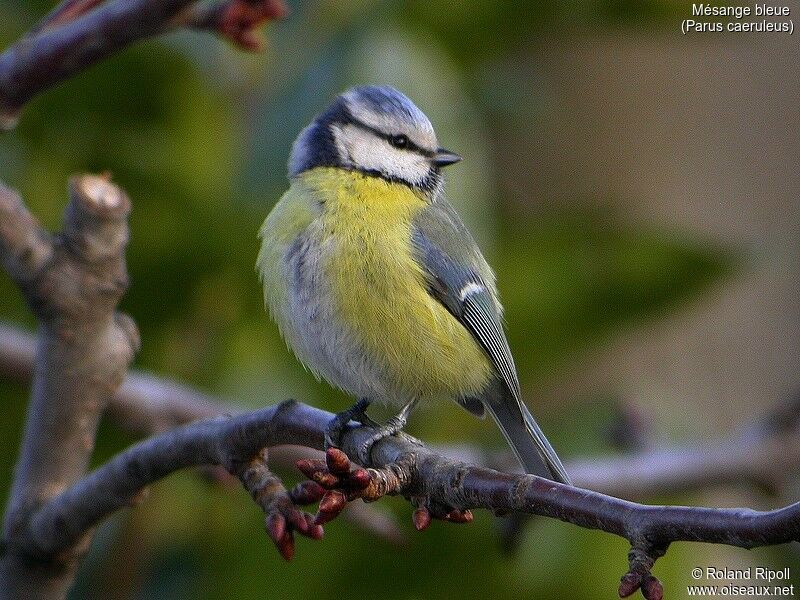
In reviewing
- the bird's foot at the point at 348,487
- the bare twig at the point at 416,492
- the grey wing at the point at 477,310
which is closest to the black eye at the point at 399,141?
the grey wing at the point at 477,310

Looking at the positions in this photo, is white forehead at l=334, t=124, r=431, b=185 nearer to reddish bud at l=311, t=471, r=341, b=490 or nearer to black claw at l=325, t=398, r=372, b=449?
black claw at l=325, t=398, r=372, b=449

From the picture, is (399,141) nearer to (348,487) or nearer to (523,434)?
(523,434)

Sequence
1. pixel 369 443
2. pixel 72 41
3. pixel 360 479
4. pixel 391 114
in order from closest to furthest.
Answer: pixel 360 479 → pixel 369 443 → pixel 72 41 → pixel 391 114

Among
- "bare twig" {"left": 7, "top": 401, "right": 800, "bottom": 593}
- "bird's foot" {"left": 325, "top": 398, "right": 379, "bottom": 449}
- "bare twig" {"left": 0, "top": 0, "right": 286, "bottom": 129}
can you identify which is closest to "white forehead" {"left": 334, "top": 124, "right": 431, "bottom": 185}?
"bare twig" {"left": 0, "top": 0, "right": 286, "bottom": 129}

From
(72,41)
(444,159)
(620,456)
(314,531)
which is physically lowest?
(620,456)

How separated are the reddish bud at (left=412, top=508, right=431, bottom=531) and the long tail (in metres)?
0.63

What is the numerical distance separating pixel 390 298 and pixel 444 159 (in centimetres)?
42

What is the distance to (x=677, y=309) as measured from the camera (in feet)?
7.89

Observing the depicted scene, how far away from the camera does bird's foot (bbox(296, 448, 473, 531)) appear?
1.00m

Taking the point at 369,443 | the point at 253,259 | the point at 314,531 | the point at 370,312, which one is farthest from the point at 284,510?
the point at 253,259

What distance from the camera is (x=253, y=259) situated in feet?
7.68

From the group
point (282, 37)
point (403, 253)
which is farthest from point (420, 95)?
point (403, 253)

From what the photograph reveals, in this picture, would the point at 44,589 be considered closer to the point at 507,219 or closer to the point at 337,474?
the point at 337,474

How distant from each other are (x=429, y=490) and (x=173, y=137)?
1.64m
